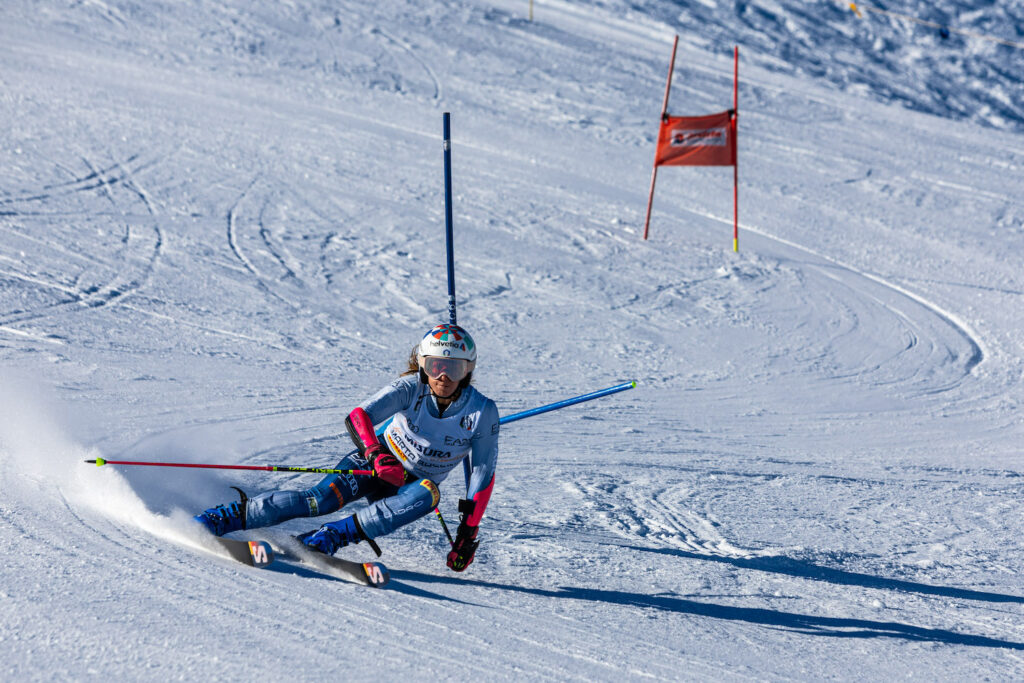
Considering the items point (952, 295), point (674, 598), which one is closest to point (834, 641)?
point (674, 598)

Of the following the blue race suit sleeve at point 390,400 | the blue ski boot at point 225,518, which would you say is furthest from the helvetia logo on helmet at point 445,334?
the blue ski boot at point 225,518

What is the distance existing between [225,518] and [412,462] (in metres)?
0.98

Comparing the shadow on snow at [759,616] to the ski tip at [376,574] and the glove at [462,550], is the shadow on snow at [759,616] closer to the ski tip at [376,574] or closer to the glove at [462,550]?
the glove at [462,550]

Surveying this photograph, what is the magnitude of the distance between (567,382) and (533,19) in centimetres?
1337

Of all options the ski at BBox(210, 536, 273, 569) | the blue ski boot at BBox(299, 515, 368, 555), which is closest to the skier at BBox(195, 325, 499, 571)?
the blue ski boot at BBox(299, 515, 368, 555)

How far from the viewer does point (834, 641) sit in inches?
187

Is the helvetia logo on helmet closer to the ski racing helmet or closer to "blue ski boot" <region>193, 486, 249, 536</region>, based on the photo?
the ski racing helmet

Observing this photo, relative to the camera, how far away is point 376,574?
4.54 metres

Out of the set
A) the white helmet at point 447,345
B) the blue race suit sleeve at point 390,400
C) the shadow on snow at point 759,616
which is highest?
the white helmet at point 447,345

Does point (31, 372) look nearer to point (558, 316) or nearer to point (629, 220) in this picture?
point (558, 316)

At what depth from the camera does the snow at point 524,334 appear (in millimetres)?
4488

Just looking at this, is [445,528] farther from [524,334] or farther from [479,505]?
[524,334]

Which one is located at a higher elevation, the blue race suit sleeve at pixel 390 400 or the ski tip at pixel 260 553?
the blue race suit sleeve at pixel 390 400

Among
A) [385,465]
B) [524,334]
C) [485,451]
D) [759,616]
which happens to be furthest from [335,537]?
[524,334]
